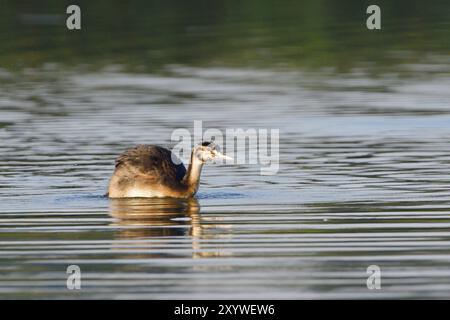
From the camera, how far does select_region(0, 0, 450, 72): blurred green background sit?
35500mm

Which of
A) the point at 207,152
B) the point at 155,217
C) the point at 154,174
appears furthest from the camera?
the point at 207,152

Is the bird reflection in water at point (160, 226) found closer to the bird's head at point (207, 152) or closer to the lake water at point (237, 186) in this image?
the lake water at point (237, 186)

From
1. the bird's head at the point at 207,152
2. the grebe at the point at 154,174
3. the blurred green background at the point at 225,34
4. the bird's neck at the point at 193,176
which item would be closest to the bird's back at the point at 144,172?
the grebe at the point at 154,174

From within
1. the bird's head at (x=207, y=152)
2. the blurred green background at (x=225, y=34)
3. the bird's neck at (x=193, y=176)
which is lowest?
the bird's neck at (x=193, y=176)

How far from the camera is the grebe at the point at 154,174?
19531 millimetres

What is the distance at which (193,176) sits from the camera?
64.7 ft

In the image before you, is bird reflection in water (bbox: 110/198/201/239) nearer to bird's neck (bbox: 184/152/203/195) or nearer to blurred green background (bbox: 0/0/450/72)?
bird's neck (bbox: 184/152/203/195)

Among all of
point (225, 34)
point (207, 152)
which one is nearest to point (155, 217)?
point (207, 152)

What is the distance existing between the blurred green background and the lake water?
621mm

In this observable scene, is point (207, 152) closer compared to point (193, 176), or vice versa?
point (193, 176)

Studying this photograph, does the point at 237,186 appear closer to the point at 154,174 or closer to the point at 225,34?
the point at 154,174

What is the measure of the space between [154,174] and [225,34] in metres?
19.9

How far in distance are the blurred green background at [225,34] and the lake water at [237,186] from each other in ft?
2.04

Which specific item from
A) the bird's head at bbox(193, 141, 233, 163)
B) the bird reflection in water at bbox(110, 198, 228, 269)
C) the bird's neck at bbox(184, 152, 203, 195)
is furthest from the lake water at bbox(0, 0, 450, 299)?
the bird's head at bbox(193, 141, 233, 163)
